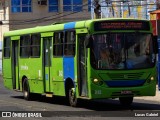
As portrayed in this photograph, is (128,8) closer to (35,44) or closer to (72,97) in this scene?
(35,44)

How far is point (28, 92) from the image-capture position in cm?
2447

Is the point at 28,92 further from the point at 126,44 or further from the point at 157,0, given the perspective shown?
the point at 157,0

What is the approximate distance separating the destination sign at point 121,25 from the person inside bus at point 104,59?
0.76 m

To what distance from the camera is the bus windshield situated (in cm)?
1819

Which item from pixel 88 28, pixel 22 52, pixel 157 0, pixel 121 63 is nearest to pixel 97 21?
pixel 88 28

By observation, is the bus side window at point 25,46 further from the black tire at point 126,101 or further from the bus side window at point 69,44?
the black tire at point 126,101

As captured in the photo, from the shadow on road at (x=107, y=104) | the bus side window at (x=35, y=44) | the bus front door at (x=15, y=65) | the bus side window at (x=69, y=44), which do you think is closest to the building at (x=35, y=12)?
the bus front door at (x=15, y=65)

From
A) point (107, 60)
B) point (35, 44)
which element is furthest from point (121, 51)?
point (35, 44)

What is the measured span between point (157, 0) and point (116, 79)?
20.9 metres

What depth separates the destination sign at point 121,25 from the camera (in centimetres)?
1831

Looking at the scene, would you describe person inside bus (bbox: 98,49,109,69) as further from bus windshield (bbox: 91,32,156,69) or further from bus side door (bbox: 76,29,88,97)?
bus side door (bbox: 76,29,88,97)

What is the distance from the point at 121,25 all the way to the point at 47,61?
4698mm

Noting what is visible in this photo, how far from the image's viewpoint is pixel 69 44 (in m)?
19.8

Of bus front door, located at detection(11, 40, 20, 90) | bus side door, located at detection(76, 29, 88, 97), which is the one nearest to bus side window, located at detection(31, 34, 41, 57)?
bus front door, located at detection(11, 40, 20, 90)
